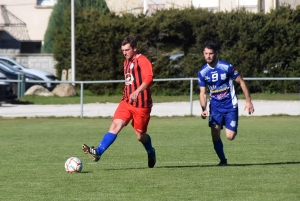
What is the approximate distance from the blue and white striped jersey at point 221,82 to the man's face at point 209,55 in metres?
0.14

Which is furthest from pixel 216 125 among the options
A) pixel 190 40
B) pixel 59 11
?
pixel 59 11

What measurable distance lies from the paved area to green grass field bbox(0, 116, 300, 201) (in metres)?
3.79

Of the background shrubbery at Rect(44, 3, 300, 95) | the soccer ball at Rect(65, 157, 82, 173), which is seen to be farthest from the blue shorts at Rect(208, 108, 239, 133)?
the background shrubbery at Rect(44, 3, 300, 95)

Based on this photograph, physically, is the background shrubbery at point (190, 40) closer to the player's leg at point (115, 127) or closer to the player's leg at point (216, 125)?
the player's leg at point (216, 125)

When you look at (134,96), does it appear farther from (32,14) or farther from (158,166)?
(32,14)

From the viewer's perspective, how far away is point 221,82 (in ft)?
36.1

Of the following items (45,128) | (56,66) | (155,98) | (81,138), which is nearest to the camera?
(81,138)

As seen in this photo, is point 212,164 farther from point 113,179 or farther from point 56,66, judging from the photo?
point 56,66

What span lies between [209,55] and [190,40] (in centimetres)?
2170

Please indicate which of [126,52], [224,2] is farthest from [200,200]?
[224,2]

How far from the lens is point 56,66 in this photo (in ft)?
116

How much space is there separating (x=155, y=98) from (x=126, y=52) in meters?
17.2

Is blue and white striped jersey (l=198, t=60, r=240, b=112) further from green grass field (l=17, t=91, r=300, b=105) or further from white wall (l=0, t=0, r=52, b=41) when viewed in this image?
white wall (l=0, t=0, r=52, b=41)

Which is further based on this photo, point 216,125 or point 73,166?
point 216,125
